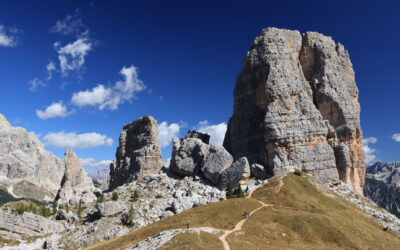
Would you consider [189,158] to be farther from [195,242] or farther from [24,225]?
[195,242]

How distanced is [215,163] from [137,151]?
34.1m

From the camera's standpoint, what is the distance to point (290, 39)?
11231 centimetres

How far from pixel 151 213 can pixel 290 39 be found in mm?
88112

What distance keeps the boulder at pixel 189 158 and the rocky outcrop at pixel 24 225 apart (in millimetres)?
42564

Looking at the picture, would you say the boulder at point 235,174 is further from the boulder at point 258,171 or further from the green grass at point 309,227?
the green grass at point 309,227

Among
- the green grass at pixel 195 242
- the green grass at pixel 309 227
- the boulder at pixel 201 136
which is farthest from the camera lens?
the boulder at pixel 201 136

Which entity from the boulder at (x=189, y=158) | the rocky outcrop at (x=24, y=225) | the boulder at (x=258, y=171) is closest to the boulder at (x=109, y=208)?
the rocky outcrop at (x=24, y=225)

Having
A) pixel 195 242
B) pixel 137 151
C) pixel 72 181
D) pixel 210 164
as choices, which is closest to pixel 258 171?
A: pixel 210 164

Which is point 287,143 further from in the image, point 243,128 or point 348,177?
point 348,177

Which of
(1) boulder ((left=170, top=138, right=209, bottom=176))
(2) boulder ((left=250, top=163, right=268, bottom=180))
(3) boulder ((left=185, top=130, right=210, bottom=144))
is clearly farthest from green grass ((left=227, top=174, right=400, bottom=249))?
(3) boulder ((left=185, top=130, right=210, bottom=144))

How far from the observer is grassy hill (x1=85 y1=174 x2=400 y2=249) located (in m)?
46.7

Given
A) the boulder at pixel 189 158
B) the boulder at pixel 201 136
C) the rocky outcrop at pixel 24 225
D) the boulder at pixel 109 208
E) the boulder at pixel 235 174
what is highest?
the boulder at pixel 201 136

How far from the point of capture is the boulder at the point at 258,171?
87.1 m

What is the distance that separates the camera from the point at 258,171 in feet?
289
